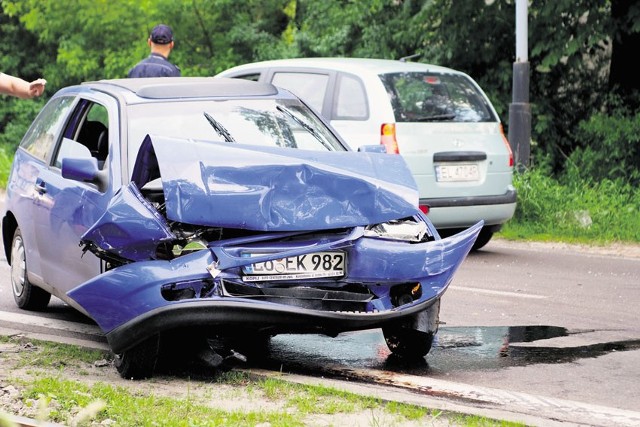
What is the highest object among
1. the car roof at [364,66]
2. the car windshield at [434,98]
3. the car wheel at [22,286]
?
the car roof at [364,66]

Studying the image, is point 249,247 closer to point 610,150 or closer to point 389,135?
point 389,135

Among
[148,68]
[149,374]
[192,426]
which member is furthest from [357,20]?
[192,426]

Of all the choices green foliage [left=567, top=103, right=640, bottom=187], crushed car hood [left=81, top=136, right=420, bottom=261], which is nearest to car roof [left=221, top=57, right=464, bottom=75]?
green foliage [left=567, top=103, right=640, bottom=187]

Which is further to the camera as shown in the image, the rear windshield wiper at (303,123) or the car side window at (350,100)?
the car side window at (350,100)

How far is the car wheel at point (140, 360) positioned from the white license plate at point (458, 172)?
5615 millimetres

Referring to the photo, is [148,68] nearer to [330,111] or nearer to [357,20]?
[330,111]

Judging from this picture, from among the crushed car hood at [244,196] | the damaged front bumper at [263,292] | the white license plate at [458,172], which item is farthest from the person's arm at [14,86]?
A: the white license plate at [458,172]

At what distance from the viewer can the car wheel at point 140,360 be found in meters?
6.29

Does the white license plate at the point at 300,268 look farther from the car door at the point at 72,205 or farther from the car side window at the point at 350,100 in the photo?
the car side window at the point at 350,100

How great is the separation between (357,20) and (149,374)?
13192 mm

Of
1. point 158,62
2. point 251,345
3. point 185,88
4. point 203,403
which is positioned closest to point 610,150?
point 158,62

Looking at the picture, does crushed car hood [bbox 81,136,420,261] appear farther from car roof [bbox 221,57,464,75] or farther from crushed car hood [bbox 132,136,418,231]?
car roof [bbox 221,57,464,75]

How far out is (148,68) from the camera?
10742 mm

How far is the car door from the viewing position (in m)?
6.93
